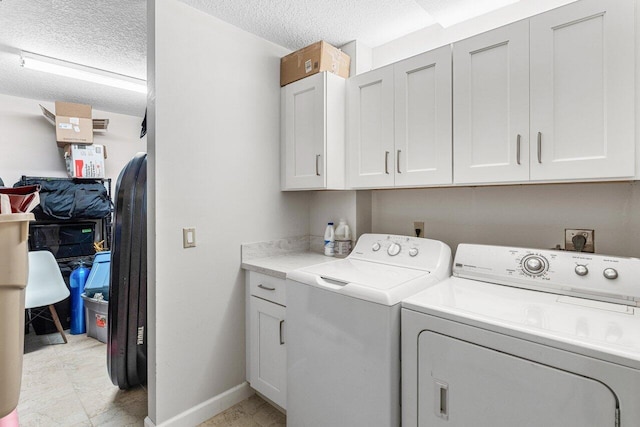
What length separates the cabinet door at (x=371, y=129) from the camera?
185 centimetres

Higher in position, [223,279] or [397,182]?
[397,182]

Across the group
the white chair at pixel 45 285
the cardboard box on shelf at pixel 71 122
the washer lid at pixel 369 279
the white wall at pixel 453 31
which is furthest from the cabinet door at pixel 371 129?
the cardboard box on shelf at pixel 71 122

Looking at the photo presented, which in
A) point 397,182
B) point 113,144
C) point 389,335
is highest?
point 113,144

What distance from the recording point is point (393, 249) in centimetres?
184

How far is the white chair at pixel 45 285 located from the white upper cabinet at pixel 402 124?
2.90m

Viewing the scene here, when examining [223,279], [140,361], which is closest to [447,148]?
[223,279]

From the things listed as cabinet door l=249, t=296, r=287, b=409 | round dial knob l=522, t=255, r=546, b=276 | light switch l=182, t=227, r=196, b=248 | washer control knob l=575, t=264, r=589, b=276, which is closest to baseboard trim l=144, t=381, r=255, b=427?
cabinet door l=249, t=296, r=287, b=409

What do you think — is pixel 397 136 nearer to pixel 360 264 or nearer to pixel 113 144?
pixel 360 264

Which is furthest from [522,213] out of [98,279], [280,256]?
[98,279]

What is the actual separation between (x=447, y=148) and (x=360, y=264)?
30.2 inches

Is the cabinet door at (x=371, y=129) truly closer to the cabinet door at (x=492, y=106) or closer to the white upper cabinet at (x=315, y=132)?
the white upper cabinet at (x=315, y=132)

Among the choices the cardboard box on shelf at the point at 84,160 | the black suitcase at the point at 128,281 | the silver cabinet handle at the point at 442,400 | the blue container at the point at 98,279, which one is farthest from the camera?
the cardboard box on shelf at the point at 84,160

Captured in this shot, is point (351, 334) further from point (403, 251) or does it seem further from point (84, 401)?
point (84, 401)

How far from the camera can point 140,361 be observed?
2211mm
